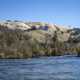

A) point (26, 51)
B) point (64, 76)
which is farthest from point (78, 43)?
point (64, 76)

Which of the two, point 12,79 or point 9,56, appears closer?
point 12,79

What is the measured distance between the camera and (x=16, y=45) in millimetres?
137750

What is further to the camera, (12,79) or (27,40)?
(27,40)

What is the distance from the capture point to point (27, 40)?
151625 mm

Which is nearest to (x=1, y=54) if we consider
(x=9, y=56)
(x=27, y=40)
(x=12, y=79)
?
(x=9, y=56)

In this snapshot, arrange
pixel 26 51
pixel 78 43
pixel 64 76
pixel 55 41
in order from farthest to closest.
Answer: pixel 78 43, pixel 55 41, pixel 26 51, pixel 64 76

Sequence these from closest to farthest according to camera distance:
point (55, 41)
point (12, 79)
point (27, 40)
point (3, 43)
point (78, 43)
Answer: point (12, 79) → point (3, 43) → point (27, 40) → point (55, 41) → point (78, 43)

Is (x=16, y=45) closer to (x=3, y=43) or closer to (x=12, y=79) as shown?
(x=3, y=43)

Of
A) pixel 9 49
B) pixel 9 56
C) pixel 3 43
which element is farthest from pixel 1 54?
pixel 3 43

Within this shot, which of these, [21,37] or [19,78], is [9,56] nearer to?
[21,37]

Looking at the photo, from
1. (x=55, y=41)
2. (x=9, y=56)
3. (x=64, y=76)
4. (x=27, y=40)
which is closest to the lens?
(x=64, y=76)

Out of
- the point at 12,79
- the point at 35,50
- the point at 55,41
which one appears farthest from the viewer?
the point at 55,41

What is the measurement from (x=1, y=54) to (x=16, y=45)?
23579mm

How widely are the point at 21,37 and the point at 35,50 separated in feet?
88.8
